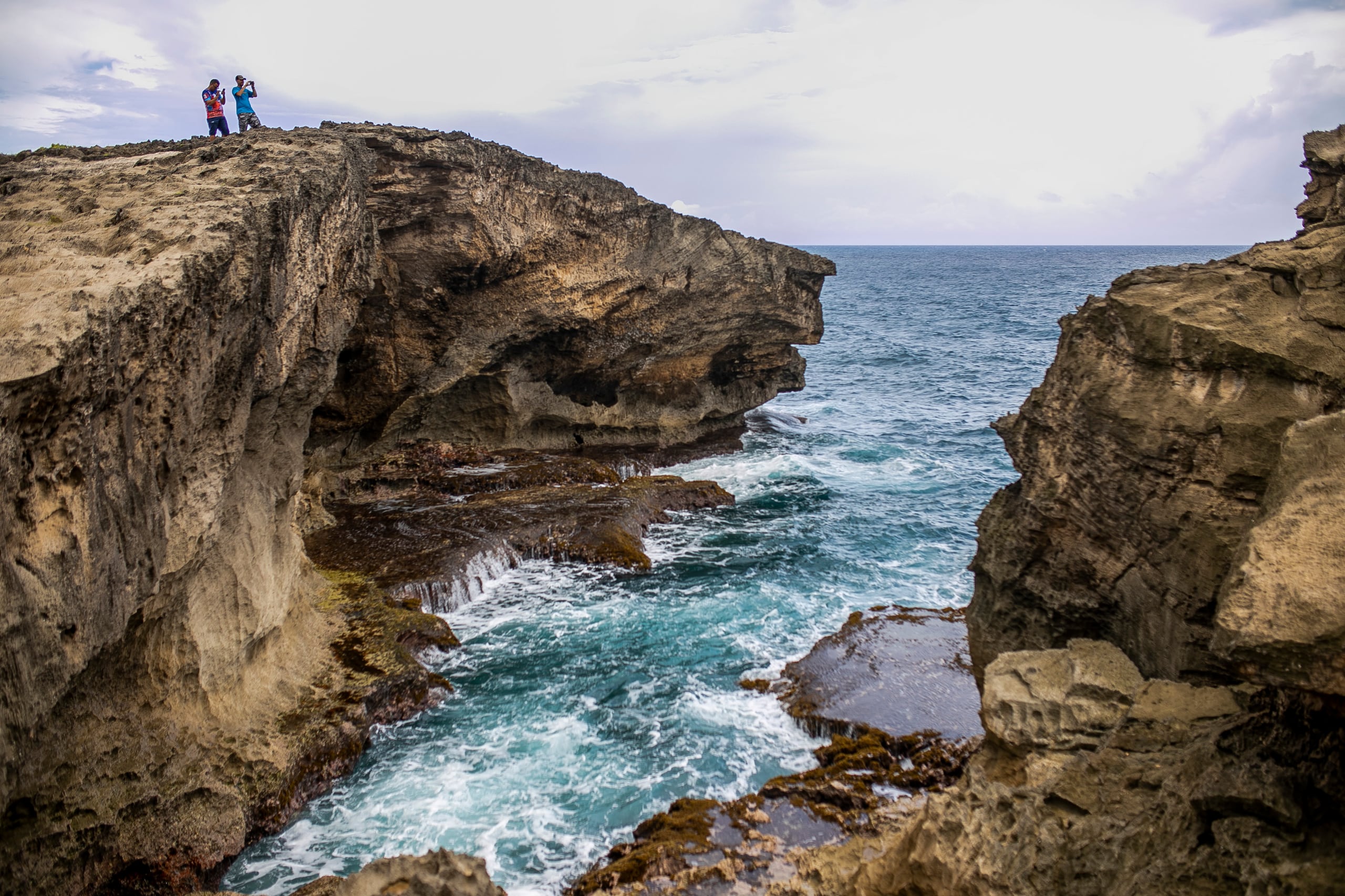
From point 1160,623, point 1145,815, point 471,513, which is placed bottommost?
point 471,513

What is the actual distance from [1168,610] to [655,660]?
10146mm

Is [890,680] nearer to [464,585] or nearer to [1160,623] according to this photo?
[1160,623]

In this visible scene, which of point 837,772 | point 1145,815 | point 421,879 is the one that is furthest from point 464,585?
point 1145,815

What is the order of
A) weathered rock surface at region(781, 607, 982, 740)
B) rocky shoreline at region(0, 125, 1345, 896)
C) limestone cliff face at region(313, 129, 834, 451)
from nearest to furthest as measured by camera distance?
rocky shoreline at region(0, 125, 1345, 896), weathered rock surface at region(781, 607, 982, 740), limestone cliff face at region(313, 129, 834, 451)

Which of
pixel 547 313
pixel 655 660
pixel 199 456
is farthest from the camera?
pixel 547 313

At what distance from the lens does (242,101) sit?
20.5 meters

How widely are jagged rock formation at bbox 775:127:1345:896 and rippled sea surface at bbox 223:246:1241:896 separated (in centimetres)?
396

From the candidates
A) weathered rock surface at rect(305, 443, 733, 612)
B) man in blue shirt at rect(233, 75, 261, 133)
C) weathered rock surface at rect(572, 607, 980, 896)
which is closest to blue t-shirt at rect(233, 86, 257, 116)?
man in blue shirt at rect(233, 75, 261, 133)

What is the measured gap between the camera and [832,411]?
4347 cm

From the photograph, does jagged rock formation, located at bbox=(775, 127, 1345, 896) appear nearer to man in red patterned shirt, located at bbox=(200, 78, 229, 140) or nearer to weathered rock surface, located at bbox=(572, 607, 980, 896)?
weathered rock surface, located at bbox=(572, 607, 980, 896)

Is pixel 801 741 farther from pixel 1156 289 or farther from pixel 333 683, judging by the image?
pixel 1156 289

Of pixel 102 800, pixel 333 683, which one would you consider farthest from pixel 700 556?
pixel 102 800

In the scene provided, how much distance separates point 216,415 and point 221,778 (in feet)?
15.6

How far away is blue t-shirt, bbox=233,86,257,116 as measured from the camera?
20375mm
